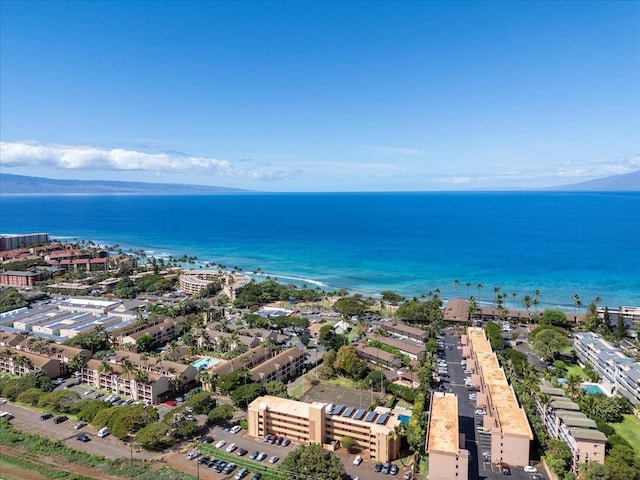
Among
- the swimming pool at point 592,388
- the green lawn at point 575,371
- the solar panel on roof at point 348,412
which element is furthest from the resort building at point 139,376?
the green lawn at point 575,371

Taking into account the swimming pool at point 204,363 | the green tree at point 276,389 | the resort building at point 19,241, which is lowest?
the swimming pool at point 204,363

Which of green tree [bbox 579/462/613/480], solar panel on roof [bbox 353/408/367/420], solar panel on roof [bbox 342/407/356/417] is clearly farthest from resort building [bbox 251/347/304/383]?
green tree [bbox 579/462/613/480]

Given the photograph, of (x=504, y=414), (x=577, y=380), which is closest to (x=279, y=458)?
(x=504, y=414)

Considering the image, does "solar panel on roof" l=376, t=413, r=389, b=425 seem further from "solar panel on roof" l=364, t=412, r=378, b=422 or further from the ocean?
the ocean

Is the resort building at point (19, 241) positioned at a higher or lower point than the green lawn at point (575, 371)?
higher

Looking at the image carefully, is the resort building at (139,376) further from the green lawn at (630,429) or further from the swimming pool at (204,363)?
the green lawn at (630,429)

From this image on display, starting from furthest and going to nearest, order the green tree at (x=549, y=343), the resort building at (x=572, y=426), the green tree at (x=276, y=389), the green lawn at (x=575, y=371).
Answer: the green tree at (x=549, y=343) < the green lawn at (x=575, y=371) < the green tree at (x=276, y=389) < the resort building at (x=572, y=426)
